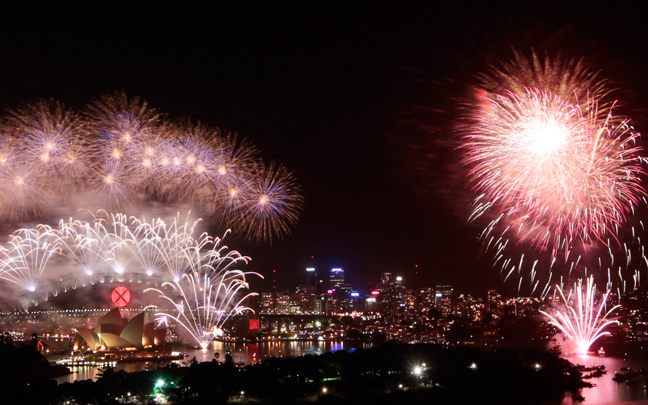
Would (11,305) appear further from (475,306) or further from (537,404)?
(475,306)

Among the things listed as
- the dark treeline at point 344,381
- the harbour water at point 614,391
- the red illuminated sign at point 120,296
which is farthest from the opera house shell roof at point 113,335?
the harbour water at point 614,391

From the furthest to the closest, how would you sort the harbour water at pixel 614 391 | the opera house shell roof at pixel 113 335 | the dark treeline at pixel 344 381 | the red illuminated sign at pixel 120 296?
the red illuminated sign at pixel 120 296 < the opera house shell roof at pixel 113 335 < the harbour water at pixel 614 391 < the dark treeline at pixel 344 381

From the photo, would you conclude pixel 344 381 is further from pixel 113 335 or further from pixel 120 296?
pixel 120 296

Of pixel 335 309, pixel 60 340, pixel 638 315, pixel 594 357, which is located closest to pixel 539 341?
pixel 594 357

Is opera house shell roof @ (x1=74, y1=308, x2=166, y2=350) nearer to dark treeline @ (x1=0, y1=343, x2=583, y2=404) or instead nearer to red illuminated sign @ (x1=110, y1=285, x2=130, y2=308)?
red illuminated sign @ (x1=110, y1=285, x2=130, y2=308)

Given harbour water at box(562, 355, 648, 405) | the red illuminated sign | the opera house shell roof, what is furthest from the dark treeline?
the red illuminated sign

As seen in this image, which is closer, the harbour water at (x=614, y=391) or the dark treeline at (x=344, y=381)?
the dark treeline at (x=344, y=381)

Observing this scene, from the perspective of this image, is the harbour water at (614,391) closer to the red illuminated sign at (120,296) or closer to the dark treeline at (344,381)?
the dark treeline at (344,381)

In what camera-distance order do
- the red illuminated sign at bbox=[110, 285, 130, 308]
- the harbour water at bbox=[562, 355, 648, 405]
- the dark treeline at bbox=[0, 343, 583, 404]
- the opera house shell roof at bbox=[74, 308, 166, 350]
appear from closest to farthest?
the dark treeline at bbox=[0, 343, 583, 404] → the harbour water at bbox=[562, 355, 648, 405] → the opera house shell roof at bbox=[74, 308, 166, 350] → the red illuminated sign at bbox=[110, 285, 130, 308]
